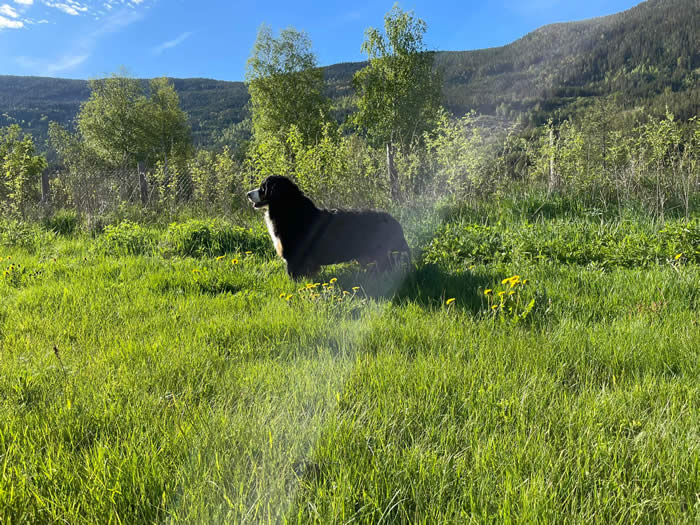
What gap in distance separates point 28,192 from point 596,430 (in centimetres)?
1574

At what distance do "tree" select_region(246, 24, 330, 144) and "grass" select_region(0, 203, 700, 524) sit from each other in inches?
1535

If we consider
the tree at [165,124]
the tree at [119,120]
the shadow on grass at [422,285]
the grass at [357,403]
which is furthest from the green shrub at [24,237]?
the tree at [165,124]

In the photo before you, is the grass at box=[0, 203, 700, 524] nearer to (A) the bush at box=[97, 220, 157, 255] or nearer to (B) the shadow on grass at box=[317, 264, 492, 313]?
(B) the shadow on grass at box=[317, 264, 492, 313]

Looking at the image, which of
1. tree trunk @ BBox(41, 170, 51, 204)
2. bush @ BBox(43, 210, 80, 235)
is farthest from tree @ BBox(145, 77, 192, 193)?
bush @ BBox(43, 210, 80, 235)

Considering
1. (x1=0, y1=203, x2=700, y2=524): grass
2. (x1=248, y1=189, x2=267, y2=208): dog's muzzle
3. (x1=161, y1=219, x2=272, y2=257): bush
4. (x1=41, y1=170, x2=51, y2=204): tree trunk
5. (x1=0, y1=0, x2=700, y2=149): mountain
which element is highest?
(x1=0, y1=0, x2=700, y2=149): mountain

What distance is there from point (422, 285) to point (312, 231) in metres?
1.48

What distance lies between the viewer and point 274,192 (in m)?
4.43

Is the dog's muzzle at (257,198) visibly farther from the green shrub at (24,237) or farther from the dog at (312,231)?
the green shrub at (24,237)

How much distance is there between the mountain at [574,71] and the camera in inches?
4532

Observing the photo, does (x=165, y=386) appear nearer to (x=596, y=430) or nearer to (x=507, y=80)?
(x=596, y=430)

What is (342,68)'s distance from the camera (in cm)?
19812

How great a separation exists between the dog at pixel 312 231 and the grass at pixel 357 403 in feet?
2.48

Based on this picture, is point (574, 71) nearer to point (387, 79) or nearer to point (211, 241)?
point (387, 79)

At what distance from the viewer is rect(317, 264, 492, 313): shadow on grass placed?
135 inches
